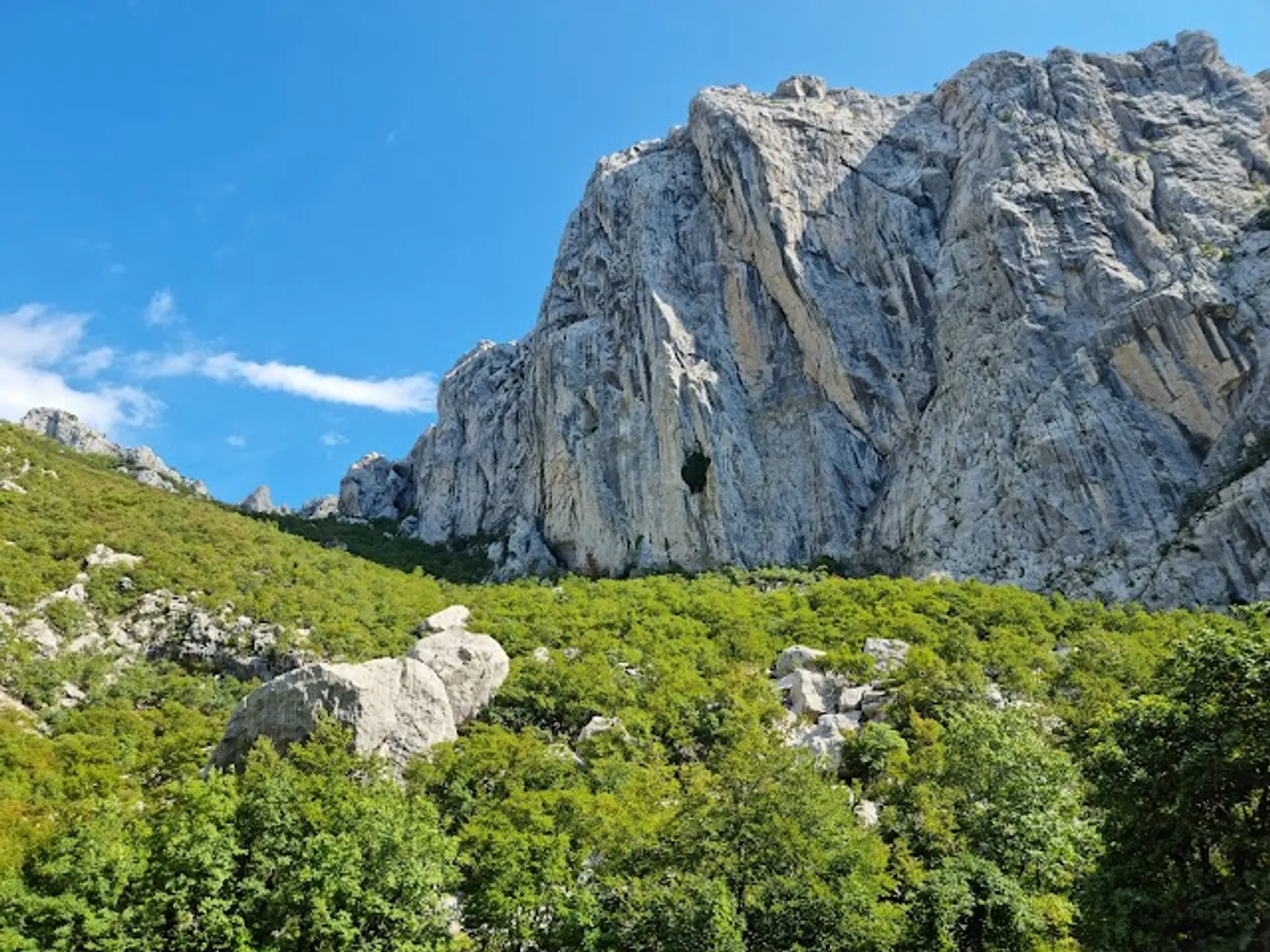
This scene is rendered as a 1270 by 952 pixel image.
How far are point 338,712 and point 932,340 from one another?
2485 inches

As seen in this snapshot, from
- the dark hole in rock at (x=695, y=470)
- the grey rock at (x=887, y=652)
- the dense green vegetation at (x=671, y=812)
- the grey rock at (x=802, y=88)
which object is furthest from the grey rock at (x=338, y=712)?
the grey rock at (x=802, y=88)

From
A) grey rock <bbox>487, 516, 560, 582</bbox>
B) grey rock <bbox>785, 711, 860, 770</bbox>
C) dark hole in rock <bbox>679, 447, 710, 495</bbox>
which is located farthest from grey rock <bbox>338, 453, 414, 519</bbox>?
grey rock <bbox>785, 711, 860, 770</bbox>

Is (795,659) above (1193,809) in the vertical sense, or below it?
above

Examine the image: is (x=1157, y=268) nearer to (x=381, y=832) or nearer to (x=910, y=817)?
(x=910, y=817)

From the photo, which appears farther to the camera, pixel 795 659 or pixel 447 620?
pixel 447 620

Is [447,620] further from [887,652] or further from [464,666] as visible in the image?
[887,652]

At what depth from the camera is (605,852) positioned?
23.5 meters

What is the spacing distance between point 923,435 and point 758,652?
33.1 meters

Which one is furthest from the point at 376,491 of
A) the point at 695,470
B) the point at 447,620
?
the point at 447,620

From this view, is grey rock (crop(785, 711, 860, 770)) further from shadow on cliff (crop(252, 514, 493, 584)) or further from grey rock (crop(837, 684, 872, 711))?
shadow on cliff (crop(252, 514, 493, 584))

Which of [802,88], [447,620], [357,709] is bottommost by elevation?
[357,709]

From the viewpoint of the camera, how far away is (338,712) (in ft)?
91.9

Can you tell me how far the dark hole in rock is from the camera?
79.5 m

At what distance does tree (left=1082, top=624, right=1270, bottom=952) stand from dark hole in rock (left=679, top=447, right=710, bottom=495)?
2471 inches
